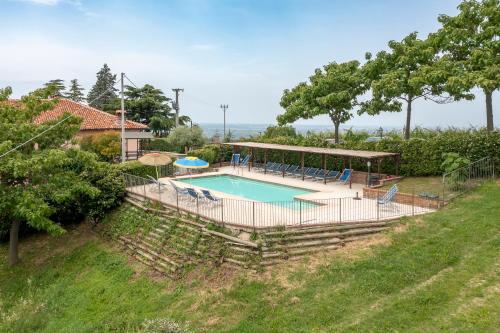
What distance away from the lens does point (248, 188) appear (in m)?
23.3

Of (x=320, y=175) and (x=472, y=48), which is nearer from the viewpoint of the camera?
(x=472, y=48)

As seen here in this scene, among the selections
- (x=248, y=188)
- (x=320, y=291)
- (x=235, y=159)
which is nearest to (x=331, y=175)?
(x=248, y=188)

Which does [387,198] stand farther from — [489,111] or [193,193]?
[489,111]

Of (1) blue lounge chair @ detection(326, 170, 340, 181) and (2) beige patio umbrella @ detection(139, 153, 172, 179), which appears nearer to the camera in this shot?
(2) beige patio umbrella @ detection(139, 153, 172, 179)

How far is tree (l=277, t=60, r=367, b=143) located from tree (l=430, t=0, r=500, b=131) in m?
6.32

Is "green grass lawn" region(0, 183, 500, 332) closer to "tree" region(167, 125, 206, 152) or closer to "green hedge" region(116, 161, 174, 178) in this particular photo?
"green hedge" region(116, 161, 174, 178)

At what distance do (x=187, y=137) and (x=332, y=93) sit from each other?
47.8 ft

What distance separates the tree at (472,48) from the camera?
19703 millimetres

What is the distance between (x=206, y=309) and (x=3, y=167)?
9.04 metres

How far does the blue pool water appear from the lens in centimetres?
2105

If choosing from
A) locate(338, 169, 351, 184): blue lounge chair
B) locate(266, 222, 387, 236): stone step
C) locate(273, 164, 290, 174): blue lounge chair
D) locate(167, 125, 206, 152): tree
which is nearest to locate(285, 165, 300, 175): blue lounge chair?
locate(273, 164, 290, 174): blue lounge chair

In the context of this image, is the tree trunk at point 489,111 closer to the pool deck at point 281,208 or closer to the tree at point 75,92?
the pool deck at point 281,208

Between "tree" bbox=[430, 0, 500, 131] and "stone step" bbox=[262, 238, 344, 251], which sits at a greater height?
"tree" bbox=[430, 0, 500, 131]

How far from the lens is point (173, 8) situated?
21.7 metres
